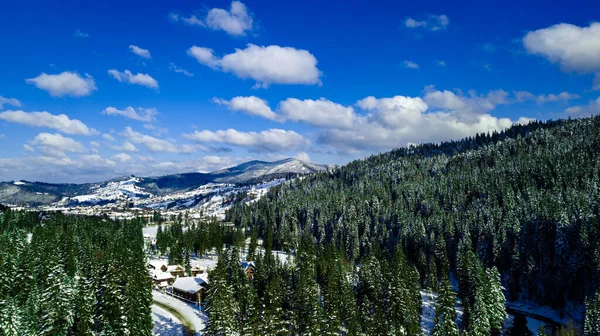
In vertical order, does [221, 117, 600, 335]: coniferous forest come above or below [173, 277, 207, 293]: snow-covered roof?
above

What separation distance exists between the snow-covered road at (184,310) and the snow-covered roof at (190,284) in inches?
114

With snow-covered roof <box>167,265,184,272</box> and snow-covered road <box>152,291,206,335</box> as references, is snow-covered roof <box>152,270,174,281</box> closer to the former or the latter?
snow-covered roof <box>167,265,184,272</box>

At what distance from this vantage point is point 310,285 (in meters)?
63.5

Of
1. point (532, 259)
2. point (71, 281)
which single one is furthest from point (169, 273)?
point (532, 259)

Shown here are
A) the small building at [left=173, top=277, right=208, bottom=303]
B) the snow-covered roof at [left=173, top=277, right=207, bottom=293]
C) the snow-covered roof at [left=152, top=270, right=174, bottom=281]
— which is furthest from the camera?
the snow-covered roof at [left=152, top=270, right=174, bottom=281]

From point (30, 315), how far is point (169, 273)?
189 feet

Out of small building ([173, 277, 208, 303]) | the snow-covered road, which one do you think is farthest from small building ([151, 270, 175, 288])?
small building ([173, 277, 208, 303])

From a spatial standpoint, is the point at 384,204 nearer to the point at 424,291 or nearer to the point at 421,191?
the point at 421,191

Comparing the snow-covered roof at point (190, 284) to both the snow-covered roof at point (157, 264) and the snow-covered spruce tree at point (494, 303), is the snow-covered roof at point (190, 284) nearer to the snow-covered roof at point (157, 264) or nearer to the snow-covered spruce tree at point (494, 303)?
the snow-covered roof at point (157, 264)

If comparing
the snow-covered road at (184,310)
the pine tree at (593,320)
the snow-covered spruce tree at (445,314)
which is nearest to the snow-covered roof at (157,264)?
the snow-covered road at (184,310)

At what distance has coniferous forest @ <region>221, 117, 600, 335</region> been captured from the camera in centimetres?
5953

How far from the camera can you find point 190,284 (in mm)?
90000

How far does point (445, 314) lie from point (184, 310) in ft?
169

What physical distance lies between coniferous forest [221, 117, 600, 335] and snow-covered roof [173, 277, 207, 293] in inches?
386
